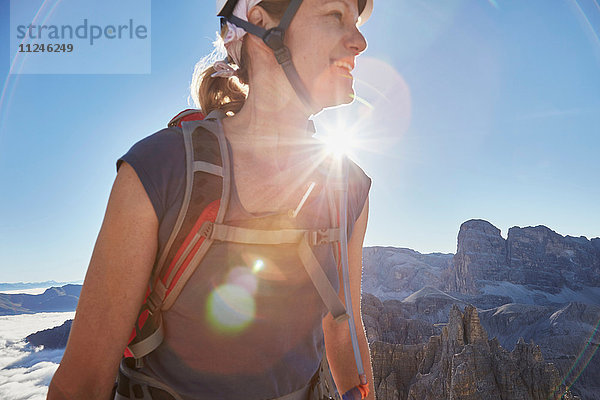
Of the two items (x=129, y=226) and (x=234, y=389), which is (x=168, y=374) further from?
(x=129, y=226)

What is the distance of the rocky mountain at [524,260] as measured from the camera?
148 m

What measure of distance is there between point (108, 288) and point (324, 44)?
5.59 feet

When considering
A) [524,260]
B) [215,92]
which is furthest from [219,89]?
[524,260]

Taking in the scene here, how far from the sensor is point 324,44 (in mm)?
2072

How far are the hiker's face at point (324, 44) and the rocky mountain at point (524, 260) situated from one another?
159 meters

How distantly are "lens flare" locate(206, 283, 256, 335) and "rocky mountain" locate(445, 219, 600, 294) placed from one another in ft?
522

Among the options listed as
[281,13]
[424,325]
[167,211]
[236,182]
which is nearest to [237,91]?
[281,13]

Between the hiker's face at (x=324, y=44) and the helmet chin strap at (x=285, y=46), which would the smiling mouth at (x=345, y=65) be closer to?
the hiker's face at (x=324, y=44)

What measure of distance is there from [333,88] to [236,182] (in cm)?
81

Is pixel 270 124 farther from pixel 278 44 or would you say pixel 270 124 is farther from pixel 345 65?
pixel 345 65

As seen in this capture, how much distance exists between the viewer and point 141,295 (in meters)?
1.66

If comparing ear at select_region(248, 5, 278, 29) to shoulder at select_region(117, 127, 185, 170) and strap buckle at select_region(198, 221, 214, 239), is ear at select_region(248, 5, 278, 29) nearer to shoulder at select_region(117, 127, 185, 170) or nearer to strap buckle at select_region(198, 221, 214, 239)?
shoulder at select_region(117, 127, 185, 170)

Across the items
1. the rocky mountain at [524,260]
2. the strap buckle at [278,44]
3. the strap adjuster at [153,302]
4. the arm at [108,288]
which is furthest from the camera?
the rocky mountain at [524,260]

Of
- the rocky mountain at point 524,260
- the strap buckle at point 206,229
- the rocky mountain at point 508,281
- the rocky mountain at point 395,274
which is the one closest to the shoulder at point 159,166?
the strap buckle at point 206,229
